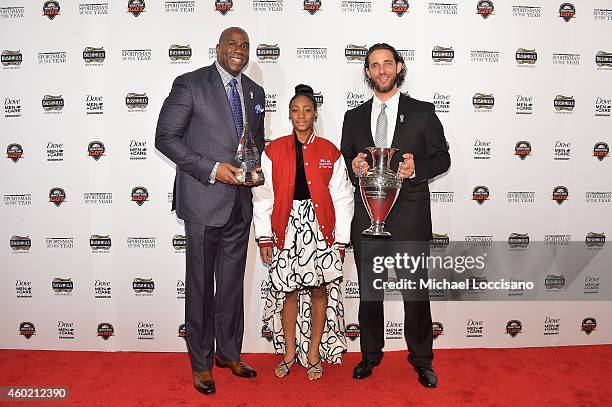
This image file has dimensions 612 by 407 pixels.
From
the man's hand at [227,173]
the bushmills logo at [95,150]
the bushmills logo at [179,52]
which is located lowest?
the man's hand at [227,173]

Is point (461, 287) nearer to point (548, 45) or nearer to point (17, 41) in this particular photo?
point (548, 45)

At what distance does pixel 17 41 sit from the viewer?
3.75 m

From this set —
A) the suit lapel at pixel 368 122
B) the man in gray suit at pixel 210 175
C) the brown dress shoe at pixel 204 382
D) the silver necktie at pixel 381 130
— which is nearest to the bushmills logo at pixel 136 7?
the man in gray suit at pixel 210 175

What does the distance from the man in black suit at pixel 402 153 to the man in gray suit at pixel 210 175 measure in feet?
2.21

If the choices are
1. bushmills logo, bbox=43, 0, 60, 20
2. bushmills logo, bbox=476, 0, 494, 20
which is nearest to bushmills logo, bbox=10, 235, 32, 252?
bushmills logo, bbox=43, 0, 60, 20

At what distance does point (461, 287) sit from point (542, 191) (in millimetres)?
955

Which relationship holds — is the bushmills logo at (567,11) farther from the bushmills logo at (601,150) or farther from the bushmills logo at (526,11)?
the bushmills logo at (601,150)

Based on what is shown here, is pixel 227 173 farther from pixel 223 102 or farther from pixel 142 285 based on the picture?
pixel 142 285

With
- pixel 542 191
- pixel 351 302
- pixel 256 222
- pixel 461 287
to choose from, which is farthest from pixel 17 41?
pixel 542 191

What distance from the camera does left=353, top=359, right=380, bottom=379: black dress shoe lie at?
3.27m

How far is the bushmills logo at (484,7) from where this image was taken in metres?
3.74

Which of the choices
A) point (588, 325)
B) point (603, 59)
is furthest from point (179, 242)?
point (603, 59)

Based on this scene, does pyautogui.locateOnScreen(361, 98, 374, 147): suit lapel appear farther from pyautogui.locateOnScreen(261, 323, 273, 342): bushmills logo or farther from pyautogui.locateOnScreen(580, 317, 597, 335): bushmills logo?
pyautogui.locateOnScreen(580, 317, 597, 335): bushmills logo

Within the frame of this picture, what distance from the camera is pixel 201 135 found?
3.04m
